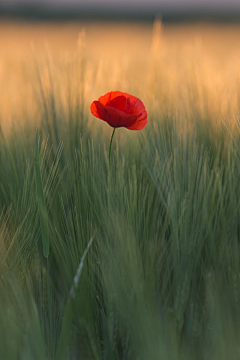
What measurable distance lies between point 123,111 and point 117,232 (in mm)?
202

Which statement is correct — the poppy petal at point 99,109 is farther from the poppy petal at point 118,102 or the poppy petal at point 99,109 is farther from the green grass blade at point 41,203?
the green grass blade at point 41,203

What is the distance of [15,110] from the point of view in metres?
0.89

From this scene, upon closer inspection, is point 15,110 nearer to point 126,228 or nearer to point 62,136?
point 62,136

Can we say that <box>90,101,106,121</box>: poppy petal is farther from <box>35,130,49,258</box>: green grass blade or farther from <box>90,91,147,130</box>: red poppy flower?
<box>35,130,49,258</box>: green grass blade

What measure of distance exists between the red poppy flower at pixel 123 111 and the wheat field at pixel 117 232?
0.05 metres

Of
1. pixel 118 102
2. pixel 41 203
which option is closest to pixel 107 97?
pixel 118 102

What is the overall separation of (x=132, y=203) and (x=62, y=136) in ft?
1.05

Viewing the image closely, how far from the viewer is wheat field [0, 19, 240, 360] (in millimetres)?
390

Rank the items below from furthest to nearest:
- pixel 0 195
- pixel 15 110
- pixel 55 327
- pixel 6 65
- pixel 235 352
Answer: pixel 6 65 < pixel 15 110 < pixel 0 195 < pixel 55 327 < pixel 235 352

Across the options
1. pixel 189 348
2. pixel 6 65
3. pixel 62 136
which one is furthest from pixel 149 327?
pixel 6 65

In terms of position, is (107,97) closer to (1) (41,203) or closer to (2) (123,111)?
(2) (123,111)

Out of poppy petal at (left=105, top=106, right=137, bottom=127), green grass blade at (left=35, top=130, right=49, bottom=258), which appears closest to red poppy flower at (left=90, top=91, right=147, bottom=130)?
poppy petal at (left=105, top=106, right=137, bottom=127)

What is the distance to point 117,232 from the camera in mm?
414

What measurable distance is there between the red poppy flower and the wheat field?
0.05m
